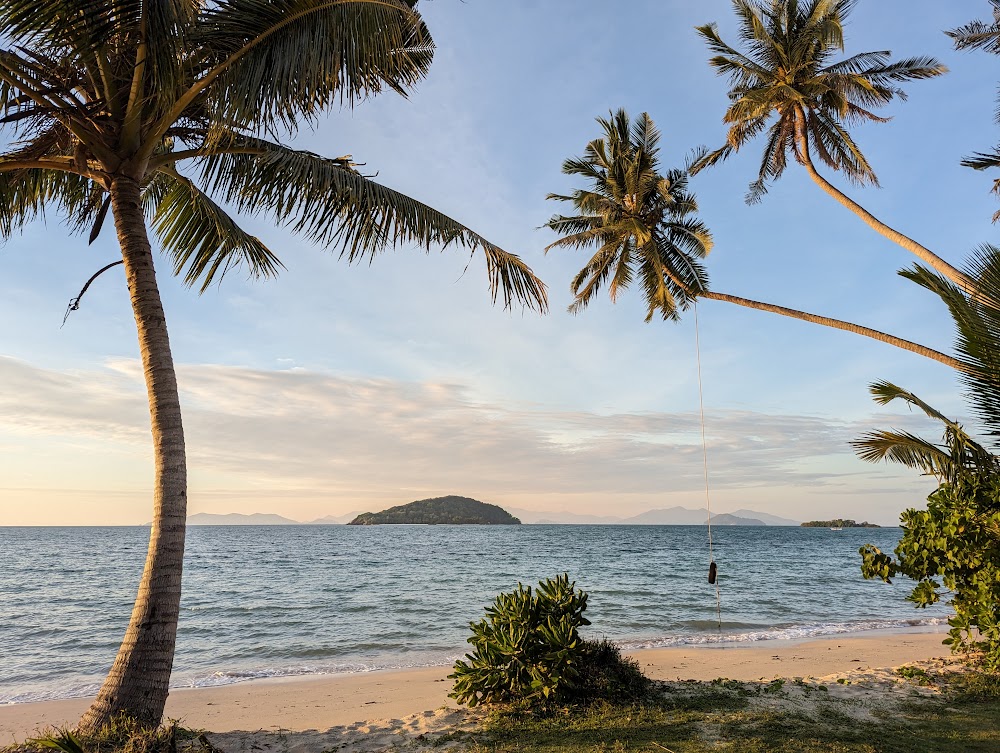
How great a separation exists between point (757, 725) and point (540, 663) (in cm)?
199

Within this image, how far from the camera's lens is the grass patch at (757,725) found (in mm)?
4770

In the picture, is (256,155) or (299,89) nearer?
(299,89)

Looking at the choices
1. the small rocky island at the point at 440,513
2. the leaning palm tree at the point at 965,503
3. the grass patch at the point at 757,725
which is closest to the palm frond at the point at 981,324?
the leaning palm tree at the point at 965,503

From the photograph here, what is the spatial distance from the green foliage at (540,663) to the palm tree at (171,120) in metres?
2.94

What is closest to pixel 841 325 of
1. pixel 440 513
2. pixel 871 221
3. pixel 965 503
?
pixel 871 221

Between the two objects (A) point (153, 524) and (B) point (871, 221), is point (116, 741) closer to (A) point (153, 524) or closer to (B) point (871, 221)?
(A) point (153, 524)

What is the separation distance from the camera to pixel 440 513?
147 m

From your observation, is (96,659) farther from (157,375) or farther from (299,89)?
(299,89)

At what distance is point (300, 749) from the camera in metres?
5.55

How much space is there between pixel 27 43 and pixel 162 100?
4.28ft

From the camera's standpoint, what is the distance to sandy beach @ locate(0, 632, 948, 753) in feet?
19.7

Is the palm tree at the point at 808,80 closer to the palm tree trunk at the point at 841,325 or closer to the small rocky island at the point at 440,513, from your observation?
the palm tree trunk at the point at 841,325

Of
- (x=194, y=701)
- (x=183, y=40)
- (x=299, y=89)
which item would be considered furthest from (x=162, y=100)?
(x=194, y=701)

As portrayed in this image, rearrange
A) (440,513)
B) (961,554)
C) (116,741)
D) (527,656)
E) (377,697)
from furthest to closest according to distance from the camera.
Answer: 1. (440,513)
2. (377,697)
3. (961,554)
4. (527,656)
5. (116,741)
